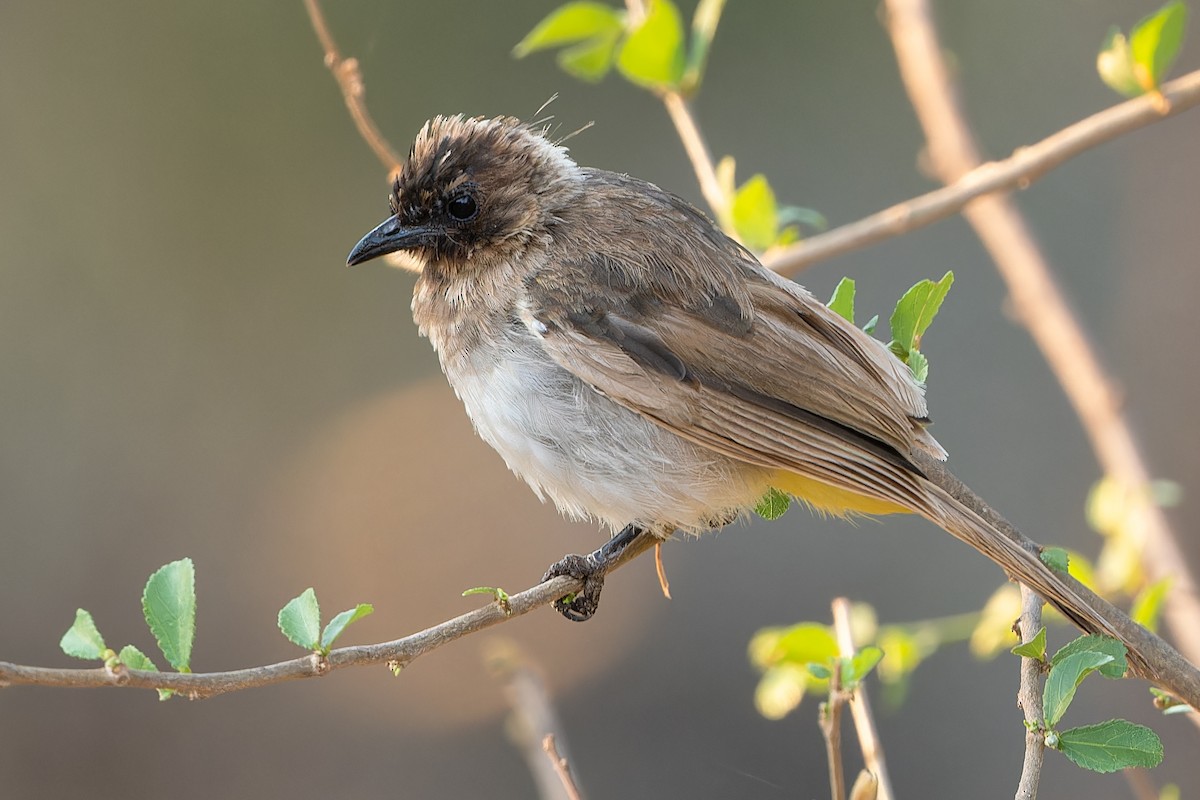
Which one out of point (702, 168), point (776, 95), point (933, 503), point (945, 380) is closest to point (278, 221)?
point (776, 95)

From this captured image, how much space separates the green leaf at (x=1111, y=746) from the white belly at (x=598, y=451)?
116 cm

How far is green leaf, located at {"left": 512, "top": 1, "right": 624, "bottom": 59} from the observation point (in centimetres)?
331

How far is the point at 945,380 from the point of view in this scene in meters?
→ 6.14

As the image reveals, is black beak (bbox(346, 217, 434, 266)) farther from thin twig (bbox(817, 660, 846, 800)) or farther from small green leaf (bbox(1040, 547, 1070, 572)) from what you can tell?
small green leaf (bbox(1040, 547, 1070, 572))

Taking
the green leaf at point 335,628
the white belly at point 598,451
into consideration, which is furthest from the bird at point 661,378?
the green leaf at point 335,628

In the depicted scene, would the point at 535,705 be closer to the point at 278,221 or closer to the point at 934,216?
the point at 934,216

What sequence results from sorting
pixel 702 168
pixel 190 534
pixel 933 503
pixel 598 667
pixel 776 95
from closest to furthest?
pixel 933 503
pixel 702 168
pixel 598 667
pixel 190 534
pixel 776 95

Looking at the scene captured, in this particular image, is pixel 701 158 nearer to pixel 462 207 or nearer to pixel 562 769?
pixel 462 207

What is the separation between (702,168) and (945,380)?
295cm

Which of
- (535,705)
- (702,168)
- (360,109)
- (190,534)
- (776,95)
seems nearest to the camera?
(535,705)

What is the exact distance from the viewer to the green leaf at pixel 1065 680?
2.11m

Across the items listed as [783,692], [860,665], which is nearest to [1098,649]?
[860,665]

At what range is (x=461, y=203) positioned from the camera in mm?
3432

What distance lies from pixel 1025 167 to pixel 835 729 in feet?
5.04
